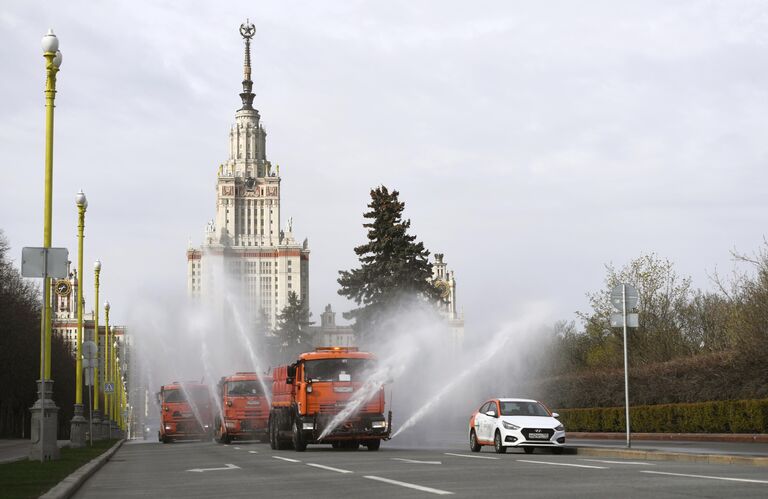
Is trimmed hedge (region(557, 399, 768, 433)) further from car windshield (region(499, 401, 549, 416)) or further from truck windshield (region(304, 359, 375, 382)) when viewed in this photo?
truck windshield (region(304, 359, 375, 382))

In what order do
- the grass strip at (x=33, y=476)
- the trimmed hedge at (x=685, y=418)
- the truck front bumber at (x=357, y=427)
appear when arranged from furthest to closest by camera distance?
the trimmed hedge at (x=685, y=418) → the truck front bumber at (x=357, y=427) → the grass strip at (x=33, y=476)

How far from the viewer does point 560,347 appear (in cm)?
7456

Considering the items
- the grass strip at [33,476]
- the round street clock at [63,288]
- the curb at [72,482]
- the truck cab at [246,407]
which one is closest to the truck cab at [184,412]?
the truck cab at [246,407]

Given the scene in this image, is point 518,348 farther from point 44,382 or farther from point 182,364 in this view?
point 182,364

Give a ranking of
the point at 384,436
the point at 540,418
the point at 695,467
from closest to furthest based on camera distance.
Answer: the point at 695,467 → the point at 540,418 → the point at 384,436

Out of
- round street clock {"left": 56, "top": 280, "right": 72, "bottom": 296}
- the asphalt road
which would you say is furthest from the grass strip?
round street clock {"left": 56, "top": 280, "right": 72, "bottom": 296}

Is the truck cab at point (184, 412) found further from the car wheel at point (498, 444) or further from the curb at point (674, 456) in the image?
the curb at point (674, 456)

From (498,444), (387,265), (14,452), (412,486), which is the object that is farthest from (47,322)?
(387,265)

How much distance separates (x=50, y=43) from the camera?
93.2ft

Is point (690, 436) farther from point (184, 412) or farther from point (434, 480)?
point (184, 412)

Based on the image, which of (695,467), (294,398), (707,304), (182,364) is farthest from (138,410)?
(695,467)

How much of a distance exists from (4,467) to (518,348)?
33.4 meters

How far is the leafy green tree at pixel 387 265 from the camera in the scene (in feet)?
Result: 235

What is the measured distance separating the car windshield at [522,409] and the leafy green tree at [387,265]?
40.4 meters
